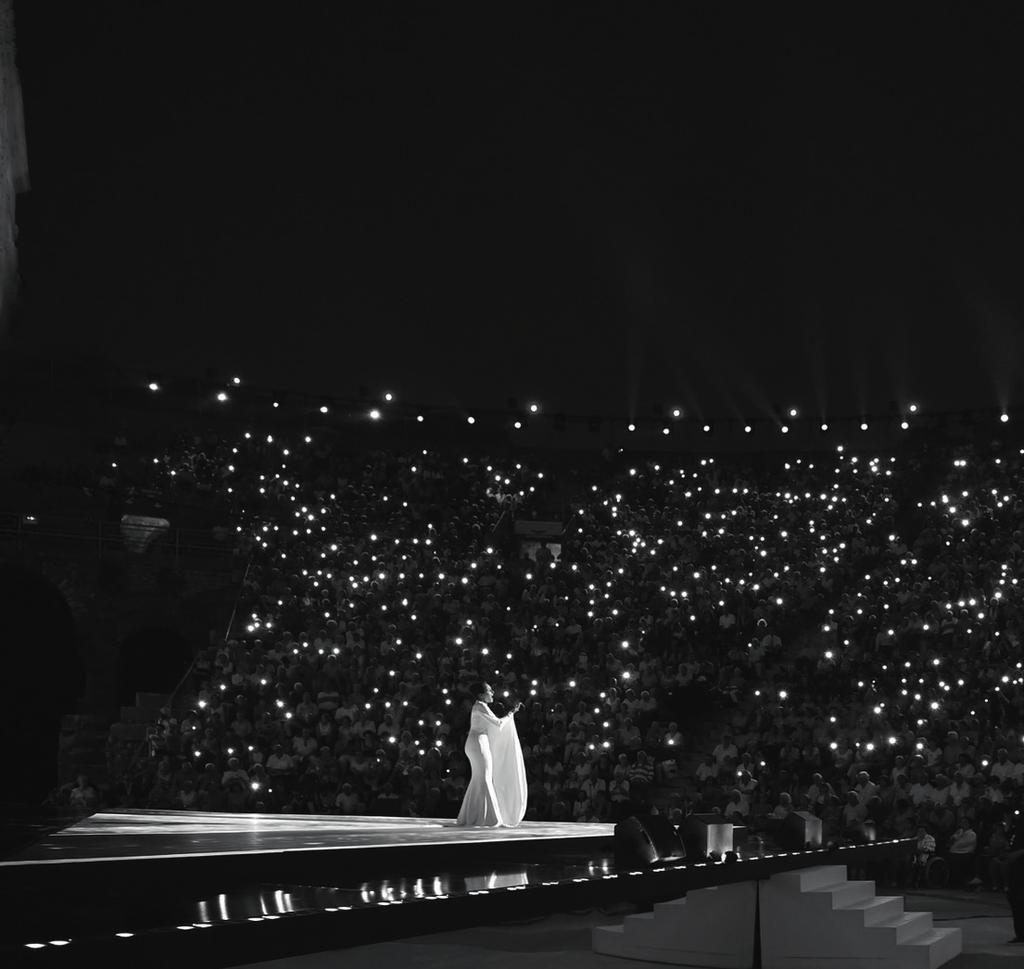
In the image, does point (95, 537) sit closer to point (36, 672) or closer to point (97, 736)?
point (36, 672)

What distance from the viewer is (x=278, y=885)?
6.50 meters

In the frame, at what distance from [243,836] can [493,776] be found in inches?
113

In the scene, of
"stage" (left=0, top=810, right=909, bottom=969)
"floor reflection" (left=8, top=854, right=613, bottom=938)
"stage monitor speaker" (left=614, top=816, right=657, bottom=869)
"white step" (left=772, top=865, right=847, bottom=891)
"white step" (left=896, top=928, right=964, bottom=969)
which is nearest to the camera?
"stage" (left=0, top=810, right=909, bottom=969)

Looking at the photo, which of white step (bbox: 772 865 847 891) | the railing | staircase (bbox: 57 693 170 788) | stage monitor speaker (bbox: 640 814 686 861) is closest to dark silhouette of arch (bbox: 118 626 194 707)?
the railing

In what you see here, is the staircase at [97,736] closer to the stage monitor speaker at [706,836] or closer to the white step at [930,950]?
the stage monitor speaker at [706,836]

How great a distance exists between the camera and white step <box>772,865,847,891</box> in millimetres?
9508

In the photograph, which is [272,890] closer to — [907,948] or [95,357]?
[907,948]

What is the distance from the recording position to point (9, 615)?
2369cm

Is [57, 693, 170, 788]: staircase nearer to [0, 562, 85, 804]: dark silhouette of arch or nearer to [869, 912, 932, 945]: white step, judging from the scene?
[0, 562, 85, 804]: dark silhouette of arch

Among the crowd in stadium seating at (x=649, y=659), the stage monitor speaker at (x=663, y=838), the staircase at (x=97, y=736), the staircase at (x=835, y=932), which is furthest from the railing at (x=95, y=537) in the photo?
the stage monitor speaker at (x=663, y=838)

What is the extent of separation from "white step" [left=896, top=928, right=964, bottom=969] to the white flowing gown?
3448 millimetres

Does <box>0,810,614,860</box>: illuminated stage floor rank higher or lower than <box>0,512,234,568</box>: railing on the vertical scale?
lower

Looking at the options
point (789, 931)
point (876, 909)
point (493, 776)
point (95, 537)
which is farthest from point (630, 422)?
point (789, 931)

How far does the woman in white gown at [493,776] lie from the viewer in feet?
35.1
